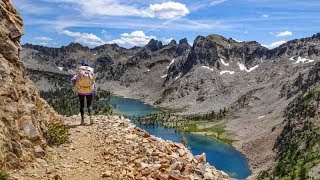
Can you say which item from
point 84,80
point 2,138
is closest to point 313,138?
Result: point 84,80

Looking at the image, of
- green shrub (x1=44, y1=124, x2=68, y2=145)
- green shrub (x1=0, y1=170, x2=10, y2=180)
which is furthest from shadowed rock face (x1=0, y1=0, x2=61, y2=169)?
green shrub (x1=0, y1=170, x2=10, y2=180)

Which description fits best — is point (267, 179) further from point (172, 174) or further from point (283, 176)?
point (172, 174)

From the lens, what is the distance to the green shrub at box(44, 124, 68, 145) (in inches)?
929

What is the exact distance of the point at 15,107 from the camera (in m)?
21.5

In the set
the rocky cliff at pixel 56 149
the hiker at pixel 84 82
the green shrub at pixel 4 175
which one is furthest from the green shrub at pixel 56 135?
the green shrub at pixel 4 175

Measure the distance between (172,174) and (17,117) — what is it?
7.83 meters

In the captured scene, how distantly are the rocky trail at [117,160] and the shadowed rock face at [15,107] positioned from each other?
31.6 inches

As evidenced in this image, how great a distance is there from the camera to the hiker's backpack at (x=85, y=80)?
3030 cm

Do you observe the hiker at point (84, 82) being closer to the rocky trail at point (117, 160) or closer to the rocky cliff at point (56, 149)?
the rocky cliff at point (56, 149)

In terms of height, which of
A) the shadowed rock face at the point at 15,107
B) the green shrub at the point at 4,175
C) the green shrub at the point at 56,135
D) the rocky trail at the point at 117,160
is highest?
the shadowed rock face at the point at 15,107

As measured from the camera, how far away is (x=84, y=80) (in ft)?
100

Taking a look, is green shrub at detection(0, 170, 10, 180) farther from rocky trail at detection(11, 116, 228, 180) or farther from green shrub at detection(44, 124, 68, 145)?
green shrub at detection(44, 124, 68, 145)

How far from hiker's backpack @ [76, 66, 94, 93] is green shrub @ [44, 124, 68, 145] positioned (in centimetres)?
583

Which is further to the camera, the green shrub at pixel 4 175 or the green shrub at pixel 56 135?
the green shrub at pixel 56 135
